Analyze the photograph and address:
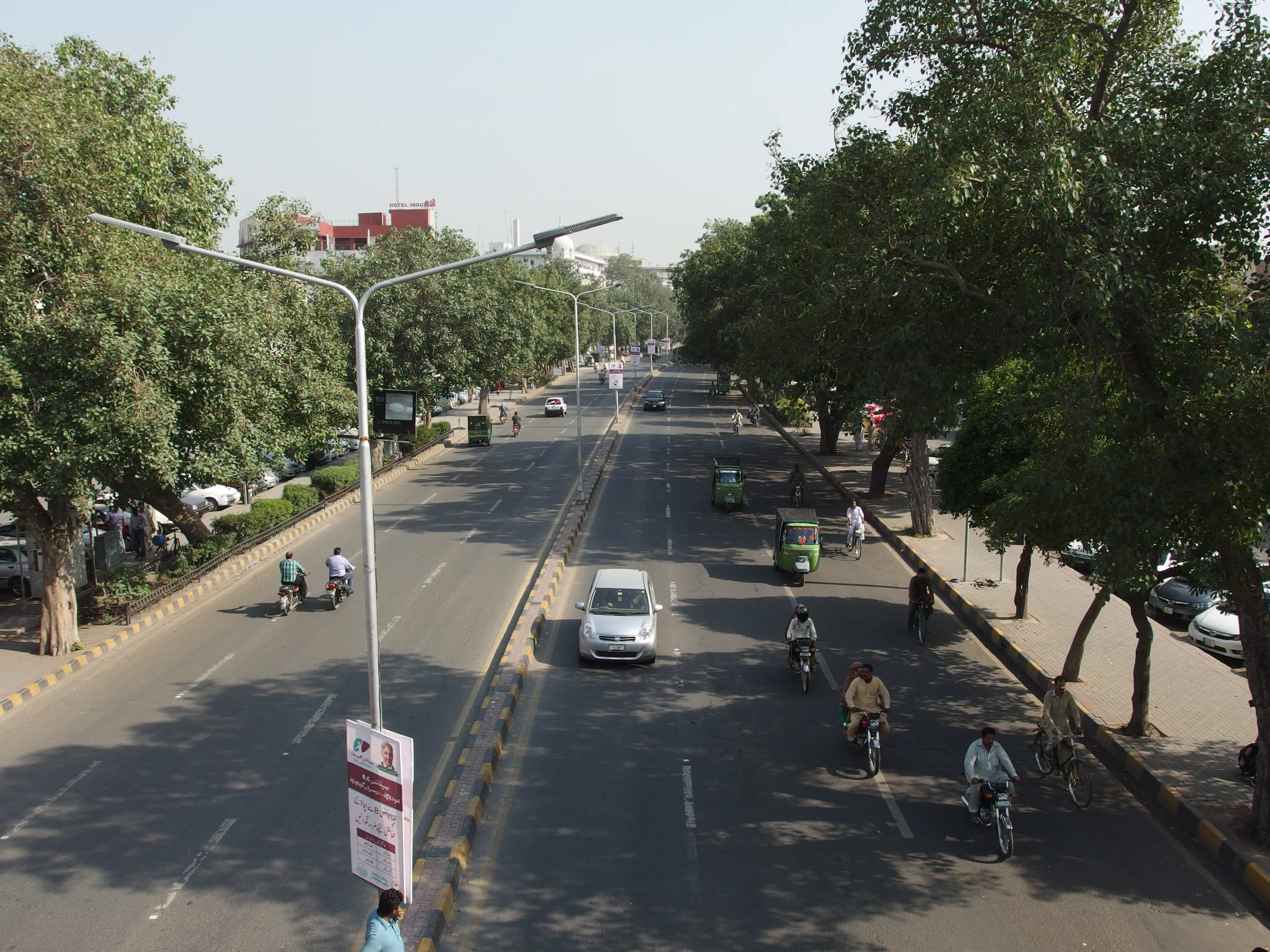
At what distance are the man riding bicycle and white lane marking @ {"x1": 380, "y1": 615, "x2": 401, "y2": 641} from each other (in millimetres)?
11494

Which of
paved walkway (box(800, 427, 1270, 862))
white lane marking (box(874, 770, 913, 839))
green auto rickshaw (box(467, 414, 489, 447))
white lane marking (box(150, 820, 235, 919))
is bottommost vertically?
white lane marking (box(150, 820, 235, 919))

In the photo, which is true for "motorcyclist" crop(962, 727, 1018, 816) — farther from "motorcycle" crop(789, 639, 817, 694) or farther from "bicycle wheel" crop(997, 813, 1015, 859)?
"motorcycle" crop(789, 639, 817, 694)

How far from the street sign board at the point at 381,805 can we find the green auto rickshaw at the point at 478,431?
1605 inches

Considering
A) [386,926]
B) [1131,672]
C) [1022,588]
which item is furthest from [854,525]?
[386,926]

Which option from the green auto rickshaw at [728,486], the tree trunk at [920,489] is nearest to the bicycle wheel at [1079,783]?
the tree trunk at [920,489]

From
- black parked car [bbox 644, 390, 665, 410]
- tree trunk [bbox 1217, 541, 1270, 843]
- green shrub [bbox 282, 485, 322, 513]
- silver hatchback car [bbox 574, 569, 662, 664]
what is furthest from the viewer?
black parked car [bbox 644, 390, 665, 410]

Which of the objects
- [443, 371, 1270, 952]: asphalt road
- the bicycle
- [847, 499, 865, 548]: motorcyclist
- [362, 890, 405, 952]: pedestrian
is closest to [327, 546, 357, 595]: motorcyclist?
[443, 371, 1270, 952]: asphalt road

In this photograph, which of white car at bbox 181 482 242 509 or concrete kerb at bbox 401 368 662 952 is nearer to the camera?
concrete kerb at bbox 401 368 662 952

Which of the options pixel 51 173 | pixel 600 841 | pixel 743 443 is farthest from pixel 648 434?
pixel 600 841

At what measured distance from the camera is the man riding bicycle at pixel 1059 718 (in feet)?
40.5

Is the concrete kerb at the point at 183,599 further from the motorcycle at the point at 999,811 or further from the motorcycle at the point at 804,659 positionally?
the motorcycle at the point at 999,811

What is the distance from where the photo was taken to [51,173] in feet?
51.0

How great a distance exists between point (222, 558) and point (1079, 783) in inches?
760

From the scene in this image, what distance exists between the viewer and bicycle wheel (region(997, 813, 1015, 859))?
1059 cm
